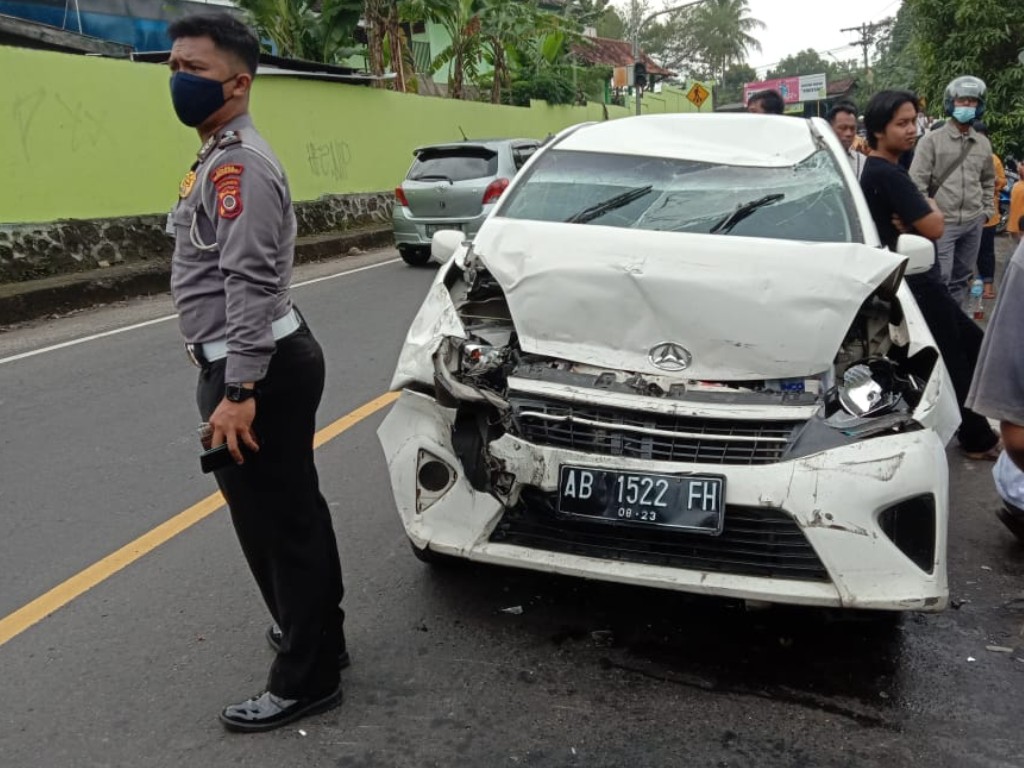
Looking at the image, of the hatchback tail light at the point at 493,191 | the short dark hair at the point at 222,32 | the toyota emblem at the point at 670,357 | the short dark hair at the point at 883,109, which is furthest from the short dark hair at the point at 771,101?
the short dark hair at the point at 222,32

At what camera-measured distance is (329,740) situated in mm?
2631

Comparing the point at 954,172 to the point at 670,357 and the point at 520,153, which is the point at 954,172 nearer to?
the point at 670,357

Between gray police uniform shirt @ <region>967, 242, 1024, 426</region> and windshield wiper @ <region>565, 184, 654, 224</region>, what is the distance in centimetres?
178

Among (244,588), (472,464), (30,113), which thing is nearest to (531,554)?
(472,464)

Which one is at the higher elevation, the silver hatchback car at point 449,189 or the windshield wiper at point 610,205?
the windshield wiper at point 610,205

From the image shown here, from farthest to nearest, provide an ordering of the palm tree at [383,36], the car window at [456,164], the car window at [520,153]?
the palm tree at [383,36]
the car window at [520,153]
the car window at [456,164]

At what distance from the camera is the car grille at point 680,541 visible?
2826 mm

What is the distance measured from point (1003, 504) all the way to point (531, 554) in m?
2.21

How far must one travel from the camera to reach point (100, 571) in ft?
12.1

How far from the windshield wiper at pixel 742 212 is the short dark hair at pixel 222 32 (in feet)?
6.52

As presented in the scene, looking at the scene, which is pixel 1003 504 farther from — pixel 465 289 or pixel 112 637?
pixel 112 637

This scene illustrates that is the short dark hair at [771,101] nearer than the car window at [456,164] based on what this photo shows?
Yes

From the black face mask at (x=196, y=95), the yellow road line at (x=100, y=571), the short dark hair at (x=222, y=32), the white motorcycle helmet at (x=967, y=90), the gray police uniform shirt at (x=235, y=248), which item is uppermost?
the short dark hair at (x=222, y=32)

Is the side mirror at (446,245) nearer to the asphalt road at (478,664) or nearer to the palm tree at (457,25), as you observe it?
the asphalt road at (478,664)
